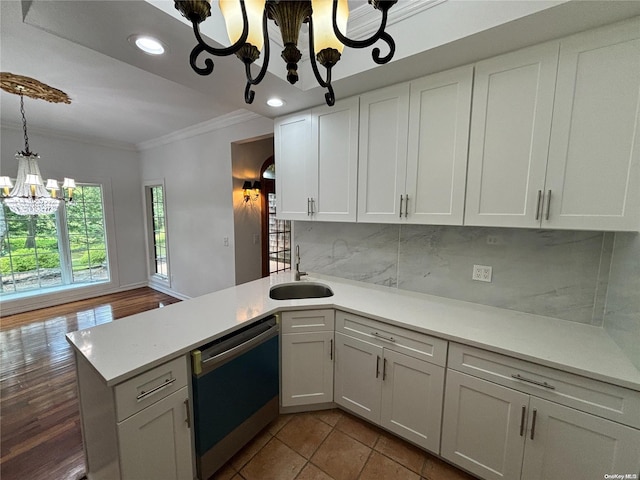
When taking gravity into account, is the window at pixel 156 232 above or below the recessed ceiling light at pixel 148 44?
below

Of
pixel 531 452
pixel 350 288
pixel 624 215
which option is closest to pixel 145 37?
pixel 350 288

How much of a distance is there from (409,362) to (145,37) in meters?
2.33

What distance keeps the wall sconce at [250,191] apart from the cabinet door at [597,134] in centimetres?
322

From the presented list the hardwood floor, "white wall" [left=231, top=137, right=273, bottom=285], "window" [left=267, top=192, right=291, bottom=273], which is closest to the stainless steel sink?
"white wall" [left=231, top=137, right=273, bottom=285]

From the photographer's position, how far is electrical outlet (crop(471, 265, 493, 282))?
71.6 inches

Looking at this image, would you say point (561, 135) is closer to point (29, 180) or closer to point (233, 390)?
point (233, 390)

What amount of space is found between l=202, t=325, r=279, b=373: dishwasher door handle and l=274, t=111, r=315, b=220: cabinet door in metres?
1.05

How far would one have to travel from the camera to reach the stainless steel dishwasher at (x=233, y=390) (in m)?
1.36

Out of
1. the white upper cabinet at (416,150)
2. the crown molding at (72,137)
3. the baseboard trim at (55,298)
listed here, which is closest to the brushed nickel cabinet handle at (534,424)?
the white upper cabinet at (416,150)

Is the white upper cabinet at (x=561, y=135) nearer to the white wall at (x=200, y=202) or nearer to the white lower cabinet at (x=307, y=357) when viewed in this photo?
the white lower cabinet at (x=307, y=357)

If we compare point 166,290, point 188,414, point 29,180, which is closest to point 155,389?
point 188,414

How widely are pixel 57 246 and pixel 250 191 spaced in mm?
3542

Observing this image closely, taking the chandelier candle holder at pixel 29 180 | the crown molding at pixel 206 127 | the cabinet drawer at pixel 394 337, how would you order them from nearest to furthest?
the cabinet drawer at pixel 394 337, the chandelier candle holder at pixel 29 180, the crown molding at pixel 206 127

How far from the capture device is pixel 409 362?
1596 millimetres
